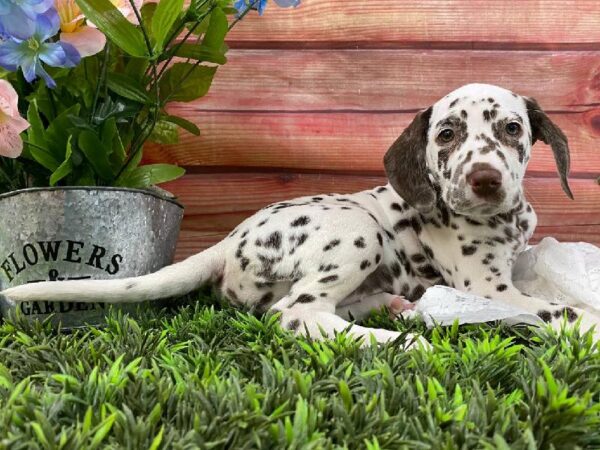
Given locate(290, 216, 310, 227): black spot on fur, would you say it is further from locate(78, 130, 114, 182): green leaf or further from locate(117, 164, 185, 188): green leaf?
locate(78, 130, 114, 182): green leaf

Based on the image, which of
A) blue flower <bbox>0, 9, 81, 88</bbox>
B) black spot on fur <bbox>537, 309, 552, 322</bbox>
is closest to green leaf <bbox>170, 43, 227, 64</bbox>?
blue flower <bbox>0, 9, 81, 88</bbox>

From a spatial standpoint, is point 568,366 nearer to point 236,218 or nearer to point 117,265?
point 117,265

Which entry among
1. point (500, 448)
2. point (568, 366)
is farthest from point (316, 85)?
point (500, 448)

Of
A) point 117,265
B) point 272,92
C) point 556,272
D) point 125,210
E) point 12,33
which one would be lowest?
point 556,272

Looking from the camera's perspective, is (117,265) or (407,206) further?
(407,206)

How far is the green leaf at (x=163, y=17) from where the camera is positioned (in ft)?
6.90

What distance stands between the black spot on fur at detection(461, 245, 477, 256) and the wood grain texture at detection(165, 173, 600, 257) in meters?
0.85

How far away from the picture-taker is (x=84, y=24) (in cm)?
215

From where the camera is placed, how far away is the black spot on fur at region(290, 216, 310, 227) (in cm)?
235

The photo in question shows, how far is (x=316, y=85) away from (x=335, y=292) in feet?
4.40

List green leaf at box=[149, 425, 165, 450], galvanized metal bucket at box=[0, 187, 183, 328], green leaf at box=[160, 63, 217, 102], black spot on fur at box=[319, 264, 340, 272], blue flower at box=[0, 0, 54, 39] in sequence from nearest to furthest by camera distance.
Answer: green leaf at box=[149, 425, 165, 450], blue flower at box=[0, 0, 54, 39], galvanized metal bucket at box=[0, 187, 183, 328], black spot on fur at box=[319, 264, 340, 272], green leaf at box=[160, 63, 217, 102]

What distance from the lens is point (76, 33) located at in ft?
6.86

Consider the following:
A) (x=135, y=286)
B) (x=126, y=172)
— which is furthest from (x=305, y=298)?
(x=126, y=172)

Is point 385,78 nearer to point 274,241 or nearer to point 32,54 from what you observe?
point 274,241
